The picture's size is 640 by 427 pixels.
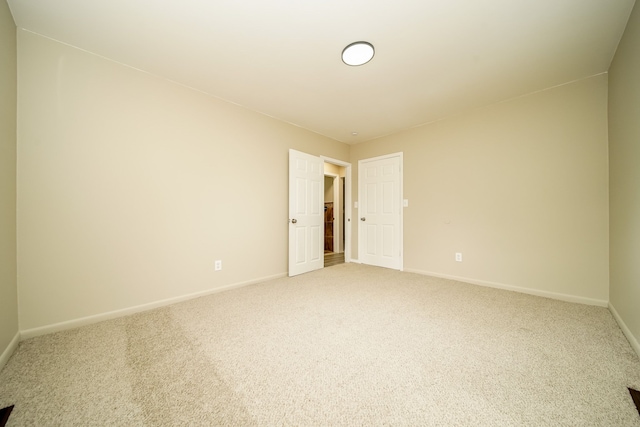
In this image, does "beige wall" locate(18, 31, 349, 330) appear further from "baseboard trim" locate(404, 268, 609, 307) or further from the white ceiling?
"baseboard trim" locate(404, 268, 609, 307)

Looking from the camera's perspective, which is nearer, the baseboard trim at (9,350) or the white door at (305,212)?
the baseboard trim at (9,350)

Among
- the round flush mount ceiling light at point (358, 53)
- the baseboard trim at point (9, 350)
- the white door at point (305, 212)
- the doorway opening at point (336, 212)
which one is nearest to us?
the baseboard trim at point (9, 350)

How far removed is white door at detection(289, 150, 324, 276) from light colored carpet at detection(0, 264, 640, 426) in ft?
4.73

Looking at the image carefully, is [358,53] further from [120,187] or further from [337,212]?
[337,212]

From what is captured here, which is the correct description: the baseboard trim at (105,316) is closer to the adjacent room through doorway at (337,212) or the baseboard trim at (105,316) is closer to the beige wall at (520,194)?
the beige wall at (520,194)

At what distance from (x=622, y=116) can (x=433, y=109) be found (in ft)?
5.81

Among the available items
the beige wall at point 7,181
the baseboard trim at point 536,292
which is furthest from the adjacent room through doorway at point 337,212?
the beige wall at point 7,181

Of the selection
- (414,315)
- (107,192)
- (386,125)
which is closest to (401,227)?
(386,125)

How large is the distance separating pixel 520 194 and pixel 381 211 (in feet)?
6.68

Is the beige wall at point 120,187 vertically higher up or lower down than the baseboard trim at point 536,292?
higher up

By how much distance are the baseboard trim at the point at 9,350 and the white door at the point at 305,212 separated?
2.65 meters

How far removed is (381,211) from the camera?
4398 millimetres

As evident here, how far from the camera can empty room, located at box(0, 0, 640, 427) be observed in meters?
1.31

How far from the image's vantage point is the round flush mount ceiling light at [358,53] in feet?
6.66
